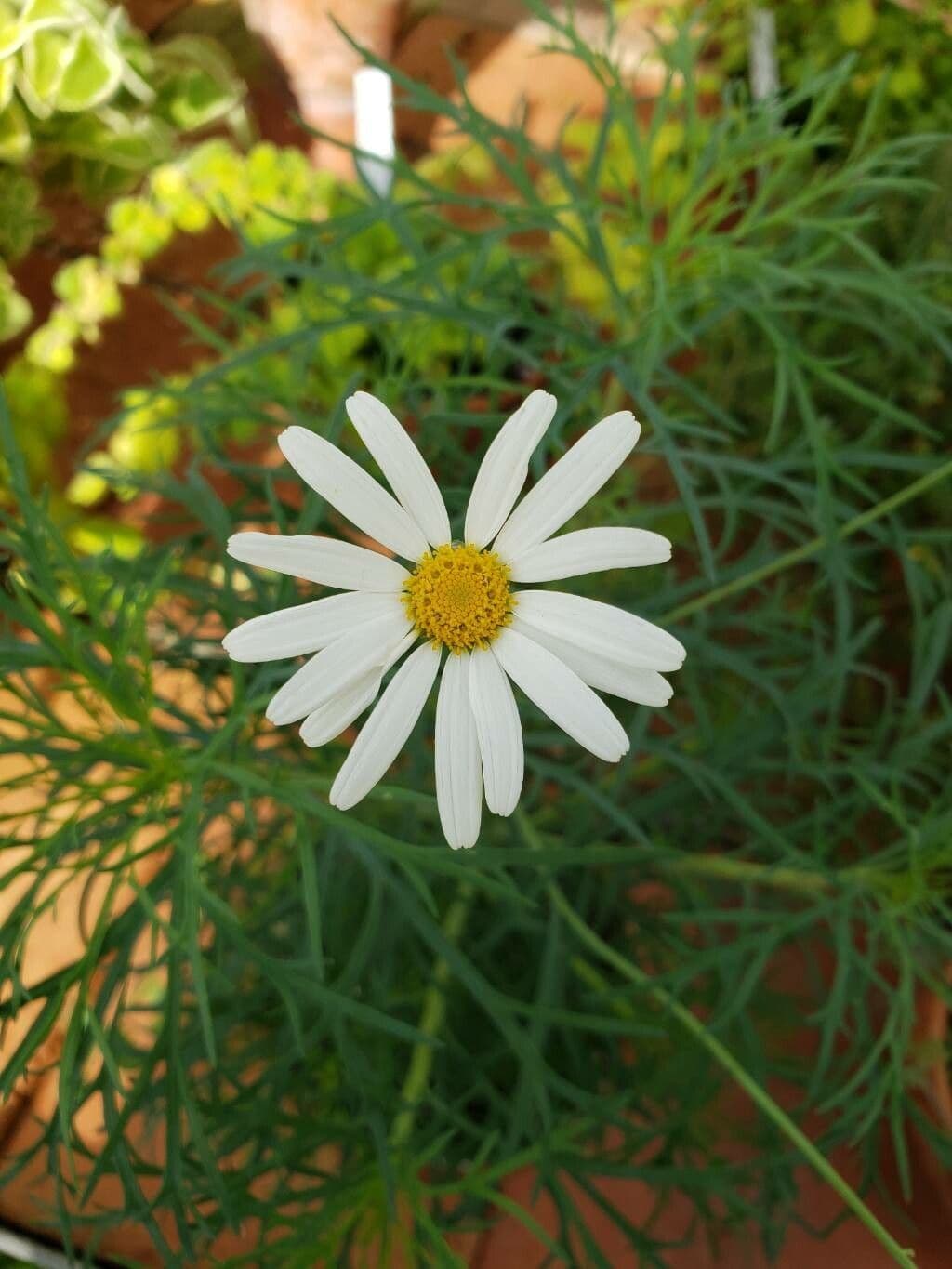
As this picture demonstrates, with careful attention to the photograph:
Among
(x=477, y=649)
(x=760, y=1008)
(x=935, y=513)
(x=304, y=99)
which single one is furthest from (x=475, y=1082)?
(x=304, y=99)

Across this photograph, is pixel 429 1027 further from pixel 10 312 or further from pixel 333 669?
pixel 10 312

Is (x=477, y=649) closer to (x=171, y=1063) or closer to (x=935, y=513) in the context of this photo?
(x=171, y=1063)

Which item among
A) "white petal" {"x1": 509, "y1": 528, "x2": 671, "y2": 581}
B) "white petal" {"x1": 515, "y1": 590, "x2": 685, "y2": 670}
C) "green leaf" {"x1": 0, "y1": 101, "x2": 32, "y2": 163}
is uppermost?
"green leaf" {"x1": 0, "y1": 101, "x2": 32, "y2": 163}

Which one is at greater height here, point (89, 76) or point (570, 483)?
point (89, 76)

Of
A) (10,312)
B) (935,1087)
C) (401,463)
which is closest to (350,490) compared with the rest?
(401,463)

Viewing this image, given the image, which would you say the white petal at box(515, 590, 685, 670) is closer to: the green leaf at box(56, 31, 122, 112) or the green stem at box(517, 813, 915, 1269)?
the green stem at box(517, 813, 915, 1269)

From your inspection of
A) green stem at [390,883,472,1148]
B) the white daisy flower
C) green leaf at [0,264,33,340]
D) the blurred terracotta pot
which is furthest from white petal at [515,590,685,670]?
green leaf at [0,264,33,340]
